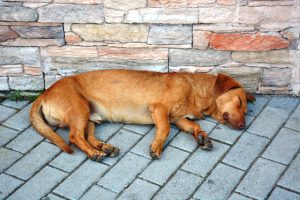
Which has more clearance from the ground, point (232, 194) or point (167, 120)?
point (167, 120)

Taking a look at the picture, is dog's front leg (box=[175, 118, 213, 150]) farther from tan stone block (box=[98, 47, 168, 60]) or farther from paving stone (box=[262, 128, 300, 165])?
tan stone block (box=[98, 47, 168, 60])

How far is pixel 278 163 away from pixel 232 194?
0.69 meters

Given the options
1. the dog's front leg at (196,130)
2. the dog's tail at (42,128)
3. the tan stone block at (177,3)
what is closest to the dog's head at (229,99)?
the dog's front leg at (196,130)

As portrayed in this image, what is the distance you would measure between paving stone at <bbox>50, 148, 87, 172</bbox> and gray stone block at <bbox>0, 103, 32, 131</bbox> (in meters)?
0.71

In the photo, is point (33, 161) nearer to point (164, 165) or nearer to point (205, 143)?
point (164, 165)

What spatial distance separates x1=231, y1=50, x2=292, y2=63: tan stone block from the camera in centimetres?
558

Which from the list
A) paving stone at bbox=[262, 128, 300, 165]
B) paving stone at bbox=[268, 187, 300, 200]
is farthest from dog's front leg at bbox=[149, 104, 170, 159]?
paving stone at bbox=[268, 187, 300, 200]

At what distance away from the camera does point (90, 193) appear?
177 inches

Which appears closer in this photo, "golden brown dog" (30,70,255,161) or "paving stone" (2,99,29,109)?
"golden brown dog" (30,70,255,161)

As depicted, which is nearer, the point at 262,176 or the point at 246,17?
the point at 262,176

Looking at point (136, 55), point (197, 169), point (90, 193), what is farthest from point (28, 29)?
point (197, 169)

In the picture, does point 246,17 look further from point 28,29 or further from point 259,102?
point 28,29

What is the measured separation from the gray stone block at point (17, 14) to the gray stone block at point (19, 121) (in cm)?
104

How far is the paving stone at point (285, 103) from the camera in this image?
18.7 feet
